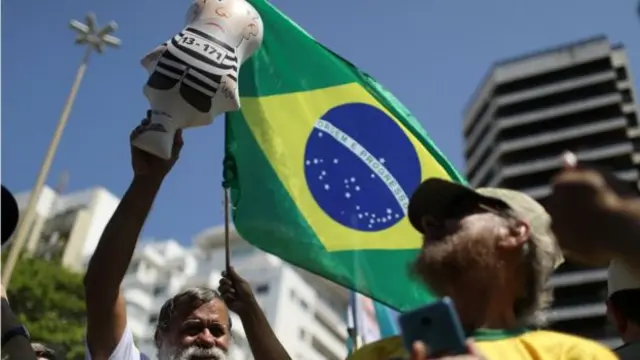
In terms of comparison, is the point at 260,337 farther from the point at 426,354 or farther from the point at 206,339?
the point at 426,354

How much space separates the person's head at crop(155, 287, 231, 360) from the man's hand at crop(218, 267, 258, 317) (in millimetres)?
102

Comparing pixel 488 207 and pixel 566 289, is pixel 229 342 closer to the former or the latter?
pixel 488 207

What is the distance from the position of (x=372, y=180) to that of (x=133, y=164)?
2327mm

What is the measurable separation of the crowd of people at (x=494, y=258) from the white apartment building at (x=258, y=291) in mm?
33545

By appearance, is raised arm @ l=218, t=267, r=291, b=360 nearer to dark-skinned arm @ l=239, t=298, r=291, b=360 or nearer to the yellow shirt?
dark-skinned arm @ l=239, t=298, r=291, b=360

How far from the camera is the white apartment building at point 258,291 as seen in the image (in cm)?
3809

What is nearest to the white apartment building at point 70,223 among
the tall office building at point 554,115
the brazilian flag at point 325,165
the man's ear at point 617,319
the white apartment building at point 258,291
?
the white apartment building at point 258,291

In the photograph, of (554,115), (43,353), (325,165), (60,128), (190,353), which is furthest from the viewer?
(554,115)

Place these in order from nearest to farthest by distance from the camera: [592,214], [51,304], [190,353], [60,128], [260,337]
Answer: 1. [592,214]
2. [260,337]
3. [190,353]
4. [60,128]
5. [51,304]

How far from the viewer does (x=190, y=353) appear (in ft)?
9.50

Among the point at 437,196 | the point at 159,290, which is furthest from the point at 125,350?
the point at 159,290

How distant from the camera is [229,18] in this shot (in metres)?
2.59

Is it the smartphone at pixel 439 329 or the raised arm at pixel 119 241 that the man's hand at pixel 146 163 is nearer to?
the raised arm at pixel 119 241

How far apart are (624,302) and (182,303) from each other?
164 cm
